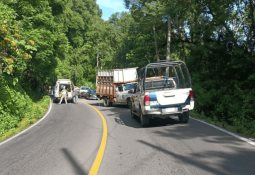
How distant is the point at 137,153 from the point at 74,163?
1709 mm

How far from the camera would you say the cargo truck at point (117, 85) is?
97.9 feet

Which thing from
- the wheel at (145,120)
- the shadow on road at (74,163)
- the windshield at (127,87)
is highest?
the windshield at (127,87)

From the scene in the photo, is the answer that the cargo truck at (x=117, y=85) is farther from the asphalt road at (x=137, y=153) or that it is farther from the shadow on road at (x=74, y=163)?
the shadow on road at (x=74, y=163)

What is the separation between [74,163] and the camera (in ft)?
31.3

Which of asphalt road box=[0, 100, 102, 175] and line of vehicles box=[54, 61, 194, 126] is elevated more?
line of vehicles box=[54, 61, 194, 126]

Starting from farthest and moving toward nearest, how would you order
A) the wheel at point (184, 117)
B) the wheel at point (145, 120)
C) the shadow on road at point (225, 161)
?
the wheel at point (184, 117)
the wheel at point (145, 120)
the shadow on road at point (225, 161)

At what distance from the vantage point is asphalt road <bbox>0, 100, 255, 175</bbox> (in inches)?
341

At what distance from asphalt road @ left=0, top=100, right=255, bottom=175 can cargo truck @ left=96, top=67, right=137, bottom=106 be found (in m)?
14.1

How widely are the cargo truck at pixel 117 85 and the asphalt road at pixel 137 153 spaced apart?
14072 mm

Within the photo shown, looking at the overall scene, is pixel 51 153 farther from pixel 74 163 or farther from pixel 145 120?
pixel 145 120

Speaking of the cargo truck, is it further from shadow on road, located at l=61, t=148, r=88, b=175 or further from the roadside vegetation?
shadow on road, located at l=61, t=148, r=88, b=175

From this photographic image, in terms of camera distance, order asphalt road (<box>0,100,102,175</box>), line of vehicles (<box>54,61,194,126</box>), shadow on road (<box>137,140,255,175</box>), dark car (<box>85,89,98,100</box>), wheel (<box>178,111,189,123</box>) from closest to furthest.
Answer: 1. shadow on road (<box>137,140,255,175</box>)
2. asphalt road (<box>0,100,102,175</box>)
3. line of vehicles (<box>54,61,194,126</box>)
4. wheel (<box>178,111,189,123</box>)
5. dark car (<box>85,89,98,100</box>)

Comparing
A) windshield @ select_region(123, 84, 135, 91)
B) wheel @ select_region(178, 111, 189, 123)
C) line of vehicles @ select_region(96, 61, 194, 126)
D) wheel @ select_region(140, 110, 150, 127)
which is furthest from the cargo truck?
wheel @ select_region(140, 110, 150, 127)

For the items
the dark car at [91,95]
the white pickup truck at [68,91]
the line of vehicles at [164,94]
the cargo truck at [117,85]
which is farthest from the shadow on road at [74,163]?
the dark car at [91,95]
